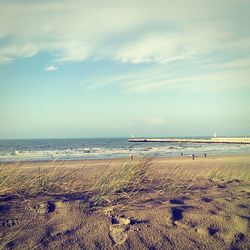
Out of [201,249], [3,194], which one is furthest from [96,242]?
[3,194]

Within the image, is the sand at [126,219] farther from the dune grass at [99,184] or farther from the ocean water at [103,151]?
the ocean water at [103,151]

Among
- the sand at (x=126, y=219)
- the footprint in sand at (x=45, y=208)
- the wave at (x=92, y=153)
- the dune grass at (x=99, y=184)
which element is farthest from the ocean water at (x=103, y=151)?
the footprint in sand at (x=45, y=208)

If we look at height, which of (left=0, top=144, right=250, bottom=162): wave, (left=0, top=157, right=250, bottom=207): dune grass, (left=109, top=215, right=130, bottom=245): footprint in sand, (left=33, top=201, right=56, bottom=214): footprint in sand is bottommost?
(left=0, top=144, right=250, bottom=162): wave

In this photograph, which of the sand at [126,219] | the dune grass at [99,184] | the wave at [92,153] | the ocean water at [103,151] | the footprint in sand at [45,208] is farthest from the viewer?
the ocean water at [103,151]

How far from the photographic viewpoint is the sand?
276cm

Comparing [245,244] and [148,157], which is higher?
[148,157]

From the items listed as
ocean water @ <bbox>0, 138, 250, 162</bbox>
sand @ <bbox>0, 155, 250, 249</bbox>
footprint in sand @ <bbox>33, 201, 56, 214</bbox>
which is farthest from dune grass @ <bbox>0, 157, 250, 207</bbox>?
ocean water @ <bbox>0, 138, 250, 162</bbox>

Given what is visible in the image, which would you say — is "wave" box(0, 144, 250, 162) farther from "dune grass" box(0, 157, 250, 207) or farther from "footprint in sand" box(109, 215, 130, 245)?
"footprint in sand" box(109, 215, 130, 245)

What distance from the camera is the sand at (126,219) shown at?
9.05 feet

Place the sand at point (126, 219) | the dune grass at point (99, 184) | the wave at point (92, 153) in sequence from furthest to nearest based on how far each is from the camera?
the wave at point (92, 153) → the dune grass at point (99, 184) → the sand at point (126, 219)

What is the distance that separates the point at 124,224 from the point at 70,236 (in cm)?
60

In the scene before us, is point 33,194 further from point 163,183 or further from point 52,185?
point 163,183

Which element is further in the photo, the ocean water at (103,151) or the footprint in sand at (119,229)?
the ocean water at (103,151)

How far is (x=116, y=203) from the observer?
3.64 metres
